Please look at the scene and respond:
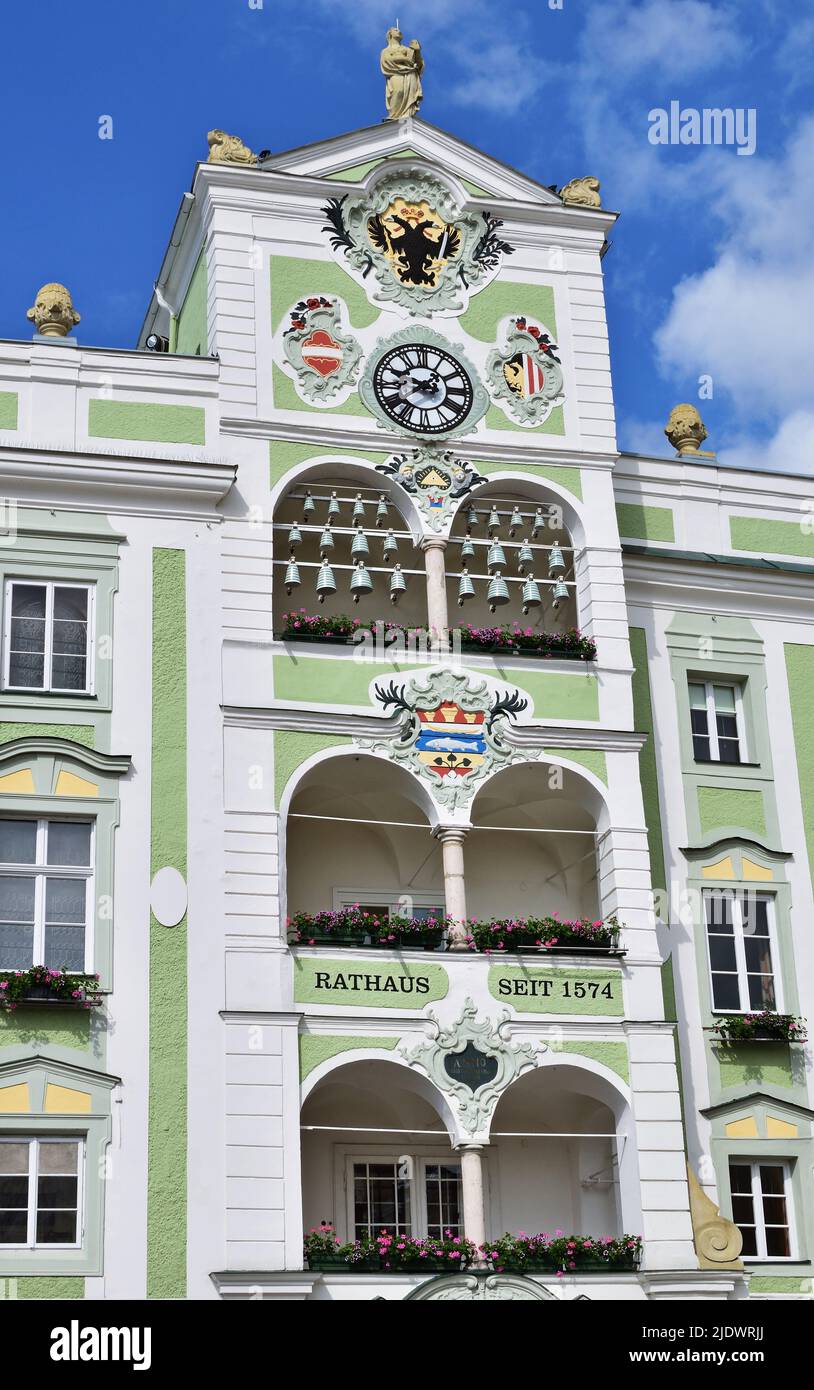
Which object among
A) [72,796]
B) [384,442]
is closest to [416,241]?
[384,442]

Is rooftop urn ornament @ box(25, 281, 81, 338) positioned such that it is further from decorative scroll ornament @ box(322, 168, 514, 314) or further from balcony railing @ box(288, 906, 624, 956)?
balcony railing @ box(288, 906, 624, 956)

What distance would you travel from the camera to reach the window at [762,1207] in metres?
26.8

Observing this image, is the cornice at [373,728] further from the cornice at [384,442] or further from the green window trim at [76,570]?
the cornice at [384,442]

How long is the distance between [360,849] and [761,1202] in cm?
663

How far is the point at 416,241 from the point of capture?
97.0 ft

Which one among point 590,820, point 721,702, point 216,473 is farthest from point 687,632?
point 216,473

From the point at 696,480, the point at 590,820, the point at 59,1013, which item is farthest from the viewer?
the point at 696,480

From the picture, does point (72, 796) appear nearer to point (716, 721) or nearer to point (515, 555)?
point (515, 555)

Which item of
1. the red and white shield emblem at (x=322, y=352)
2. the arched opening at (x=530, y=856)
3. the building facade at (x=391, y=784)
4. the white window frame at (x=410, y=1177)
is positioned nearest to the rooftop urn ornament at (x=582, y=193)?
the building facade at (x=391, y=784)

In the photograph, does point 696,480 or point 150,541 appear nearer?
point 150,541

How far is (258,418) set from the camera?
91.4 ft

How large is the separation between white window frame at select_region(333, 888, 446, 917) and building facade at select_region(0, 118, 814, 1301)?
Answer: 70 millimetres

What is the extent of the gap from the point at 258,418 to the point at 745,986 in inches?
376

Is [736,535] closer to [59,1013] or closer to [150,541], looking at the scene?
[150,541]
